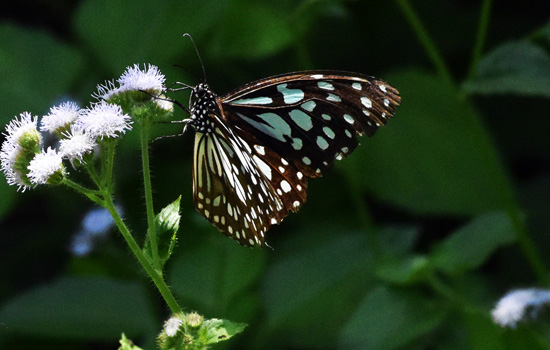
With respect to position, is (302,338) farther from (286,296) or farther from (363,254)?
(363,254)

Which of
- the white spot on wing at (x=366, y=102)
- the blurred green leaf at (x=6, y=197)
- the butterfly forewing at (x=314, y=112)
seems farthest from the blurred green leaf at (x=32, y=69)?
the white spot on wing at (x=366, y=102)

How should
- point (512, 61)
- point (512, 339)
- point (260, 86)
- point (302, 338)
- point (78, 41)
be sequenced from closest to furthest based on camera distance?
point (260, 86), point (512, 339), point (512, 61), point (302, 338), point (78, 41)

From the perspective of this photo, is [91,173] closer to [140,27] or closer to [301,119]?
[301,119]

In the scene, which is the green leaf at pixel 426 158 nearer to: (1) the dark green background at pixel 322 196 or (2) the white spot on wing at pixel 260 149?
(1) the dark green background at pixel 322 196

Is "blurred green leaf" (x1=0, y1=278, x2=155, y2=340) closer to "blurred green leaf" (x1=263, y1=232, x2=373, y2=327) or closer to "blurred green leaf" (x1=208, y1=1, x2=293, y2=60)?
"blurred green leaf" (x1=263, y1=232, x2=373, y2=327)

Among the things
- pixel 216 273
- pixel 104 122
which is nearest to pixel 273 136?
pixel 104 122

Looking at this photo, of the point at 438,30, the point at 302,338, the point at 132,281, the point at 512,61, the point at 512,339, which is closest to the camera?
the point at 512,339

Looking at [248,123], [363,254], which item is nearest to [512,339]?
[363,254]
